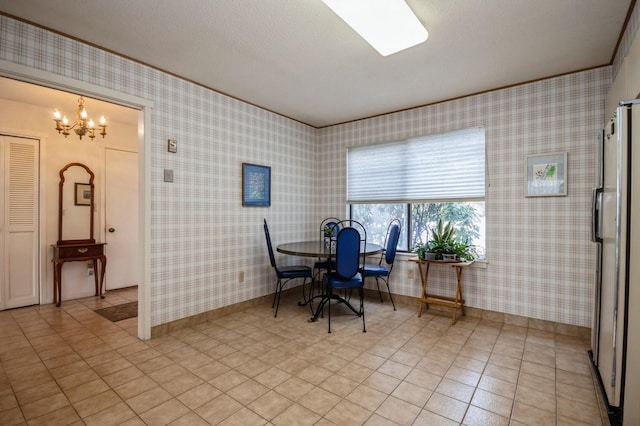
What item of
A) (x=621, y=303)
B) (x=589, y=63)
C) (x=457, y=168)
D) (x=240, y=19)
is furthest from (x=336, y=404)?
(x=589, y=63)

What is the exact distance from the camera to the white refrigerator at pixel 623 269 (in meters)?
1.57

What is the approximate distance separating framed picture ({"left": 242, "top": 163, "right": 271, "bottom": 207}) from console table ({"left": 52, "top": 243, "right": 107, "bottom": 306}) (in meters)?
2.25

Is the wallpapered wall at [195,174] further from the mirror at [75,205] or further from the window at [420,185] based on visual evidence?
the window at [420,185]

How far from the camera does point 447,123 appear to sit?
371 centimetres

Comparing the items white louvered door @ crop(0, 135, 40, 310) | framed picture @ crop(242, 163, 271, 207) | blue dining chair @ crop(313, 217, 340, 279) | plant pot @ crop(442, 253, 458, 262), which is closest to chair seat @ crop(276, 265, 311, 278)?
blue dining chair @ crop(313, 217, 340, 279)

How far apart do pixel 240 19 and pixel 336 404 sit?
267 cm

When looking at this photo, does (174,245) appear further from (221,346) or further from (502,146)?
(502,146)

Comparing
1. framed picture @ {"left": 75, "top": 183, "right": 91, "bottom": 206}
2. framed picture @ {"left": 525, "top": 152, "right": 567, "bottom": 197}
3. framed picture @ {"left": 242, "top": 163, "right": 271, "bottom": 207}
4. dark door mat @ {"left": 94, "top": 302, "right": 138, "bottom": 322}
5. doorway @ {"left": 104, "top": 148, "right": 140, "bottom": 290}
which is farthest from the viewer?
doorway @ {"left": 104, "top": 148, "right": 140, "bottom": 290}

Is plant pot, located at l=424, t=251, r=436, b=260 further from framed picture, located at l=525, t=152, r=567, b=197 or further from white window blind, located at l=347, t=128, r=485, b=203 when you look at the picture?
framed picture, located at l=525, t=152, r=567, b=197

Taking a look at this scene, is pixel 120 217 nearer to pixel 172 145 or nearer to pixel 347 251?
pixel 172 145

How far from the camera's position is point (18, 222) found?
3.79 metres

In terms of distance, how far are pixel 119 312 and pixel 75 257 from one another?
1.05 m

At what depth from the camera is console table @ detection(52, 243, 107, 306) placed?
12.8 ft

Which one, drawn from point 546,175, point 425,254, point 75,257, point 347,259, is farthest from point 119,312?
point 546,175
